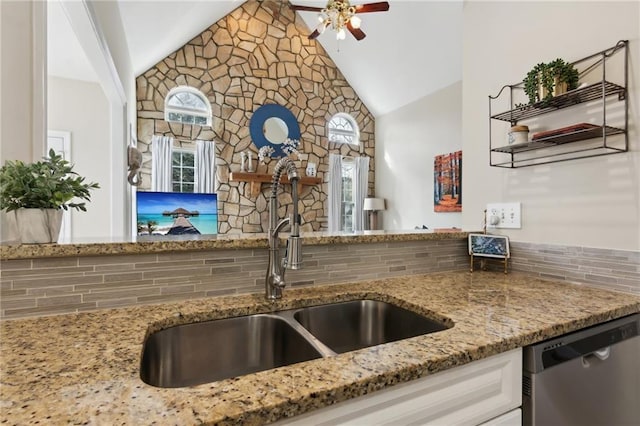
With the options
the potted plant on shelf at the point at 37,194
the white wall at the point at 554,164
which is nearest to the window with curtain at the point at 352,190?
the white wall at the point at 554,164

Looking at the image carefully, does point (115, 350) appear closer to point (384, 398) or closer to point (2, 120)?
point (384, 398)

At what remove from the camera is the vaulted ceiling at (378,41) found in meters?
3.36

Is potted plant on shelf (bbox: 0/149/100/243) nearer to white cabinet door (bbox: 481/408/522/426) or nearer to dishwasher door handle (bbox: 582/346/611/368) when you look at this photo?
white cabinet door (bbox: 481/408/522/426)

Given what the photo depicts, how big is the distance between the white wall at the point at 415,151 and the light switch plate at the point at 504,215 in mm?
2995

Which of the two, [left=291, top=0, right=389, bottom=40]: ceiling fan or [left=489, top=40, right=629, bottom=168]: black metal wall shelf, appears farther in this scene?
[left=291, top=0, right=389, bottom=40]: ceiling fan

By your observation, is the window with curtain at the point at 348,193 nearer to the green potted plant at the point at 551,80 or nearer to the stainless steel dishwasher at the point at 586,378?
the green potted plant at the point at 551,80

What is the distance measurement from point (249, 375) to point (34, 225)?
2.48 feet

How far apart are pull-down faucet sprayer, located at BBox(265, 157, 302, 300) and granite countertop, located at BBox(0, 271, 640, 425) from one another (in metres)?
0.06

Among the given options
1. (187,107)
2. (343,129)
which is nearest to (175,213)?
(187,107)

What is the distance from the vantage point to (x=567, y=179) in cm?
135

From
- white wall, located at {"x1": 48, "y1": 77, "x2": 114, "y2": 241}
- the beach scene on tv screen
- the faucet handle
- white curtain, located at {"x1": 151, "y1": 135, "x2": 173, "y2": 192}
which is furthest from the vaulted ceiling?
the faucet handle

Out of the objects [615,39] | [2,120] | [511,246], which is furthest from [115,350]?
[615,39]

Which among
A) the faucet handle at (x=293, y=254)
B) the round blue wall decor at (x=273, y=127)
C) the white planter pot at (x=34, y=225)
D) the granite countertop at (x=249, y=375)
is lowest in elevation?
the granite countertop at (x=249, y=375)

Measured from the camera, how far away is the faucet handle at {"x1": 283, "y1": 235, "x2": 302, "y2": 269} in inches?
39.8
